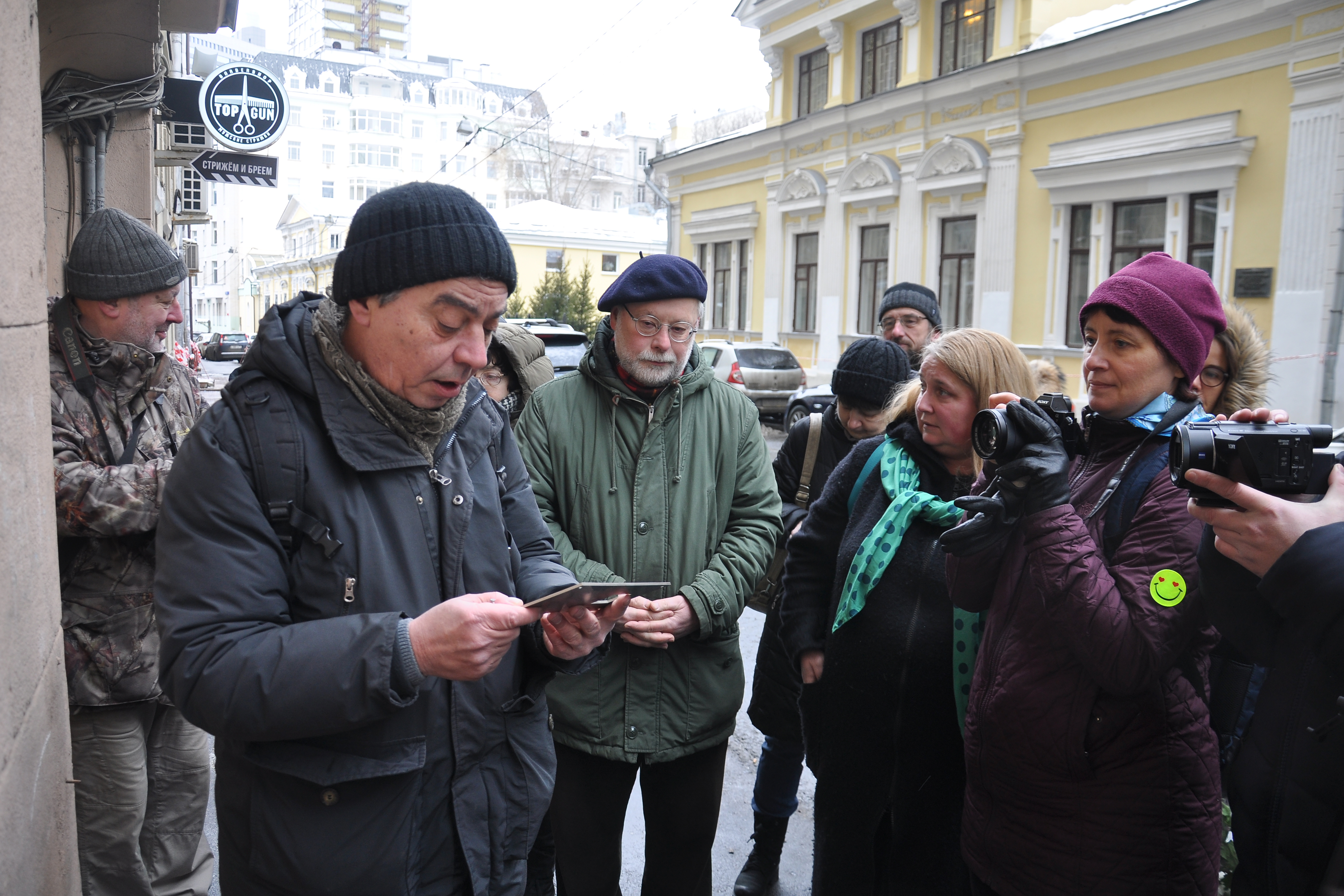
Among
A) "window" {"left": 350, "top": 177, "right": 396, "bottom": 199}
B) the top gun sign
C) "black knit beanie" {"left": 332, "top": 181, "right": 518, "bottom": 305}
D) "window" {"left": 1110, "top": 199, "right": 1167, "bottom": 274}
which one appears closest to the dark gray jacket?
"black knit beanie" {"left": 332, "top": 181, "right": 518, "bottom": 305}

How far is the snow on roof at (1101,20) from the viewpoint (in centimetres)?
1430

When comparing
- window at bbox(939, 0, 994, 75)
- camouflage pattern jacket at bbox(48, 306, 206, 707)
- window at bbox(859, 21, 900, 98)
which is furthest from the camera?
window at bbox(859, 21, 900, 98)

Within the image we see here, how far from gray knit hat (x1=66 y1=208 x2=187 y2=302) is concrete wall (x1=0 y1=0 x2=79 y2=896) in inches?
39.8

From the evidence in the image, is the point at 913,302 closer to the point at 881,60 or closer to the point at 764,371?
the point at 764,371

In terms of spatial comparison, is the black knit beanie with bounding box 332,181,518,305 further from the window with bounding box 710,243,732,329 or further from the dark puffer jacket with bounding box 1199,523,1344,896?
the window with bounding box 710,243,732,329

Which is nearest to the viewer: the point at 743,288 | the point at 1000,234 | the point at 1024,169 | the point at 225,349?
the point at 1024,169

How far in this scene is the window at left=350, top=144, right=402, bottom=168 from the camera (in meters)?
77.9

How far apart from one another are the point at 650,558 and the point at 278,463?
1380mm


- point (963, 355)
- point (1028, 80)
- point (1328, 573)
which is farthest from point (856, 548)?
point (1028, 80)

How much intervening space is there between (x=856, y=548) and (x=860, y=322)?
1843 cm

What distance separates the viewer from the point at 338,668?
156cm

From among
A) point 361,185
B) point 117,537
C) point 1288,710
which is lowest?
point 1288,710

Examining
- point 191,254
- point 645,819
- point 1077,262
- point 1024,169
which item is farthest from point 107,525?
point 1024,169

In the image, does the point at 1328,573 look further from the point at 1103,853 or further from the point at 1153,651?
the point at 1103,853
